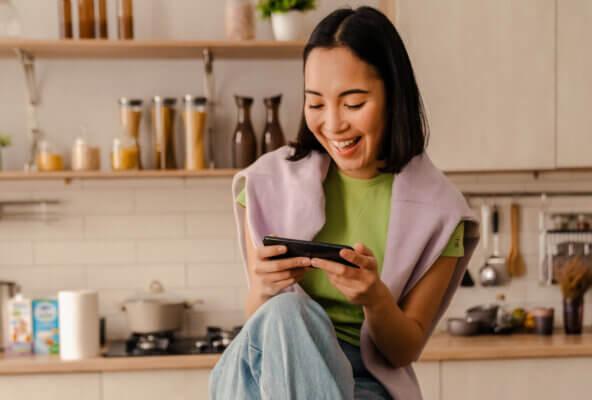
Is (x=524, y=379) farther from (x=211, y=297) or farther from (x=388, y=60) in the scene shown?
(x=388, y=60)

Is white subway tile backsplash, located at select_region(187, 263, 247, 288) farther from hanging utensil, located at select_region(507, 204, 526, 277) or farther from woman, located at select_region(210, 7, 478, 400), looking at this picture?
woman, located at select_region(210, 7, 478, 400)

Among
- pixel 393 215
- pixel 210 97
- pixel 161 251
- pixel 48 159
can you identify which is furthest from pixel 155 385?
pixel 393 215

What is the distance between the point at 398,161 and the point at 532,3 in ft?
5.87

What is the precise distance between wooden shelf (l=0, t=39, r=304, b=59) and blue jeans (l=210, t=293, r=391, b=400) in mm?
1930

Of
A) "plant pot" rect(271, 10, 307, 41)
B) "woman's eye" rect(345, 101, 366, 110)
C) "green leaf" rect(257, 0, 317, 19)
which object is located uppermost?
"green leaf" rect(257, 0, 317, 19)

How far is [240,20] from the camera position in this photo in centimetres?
319

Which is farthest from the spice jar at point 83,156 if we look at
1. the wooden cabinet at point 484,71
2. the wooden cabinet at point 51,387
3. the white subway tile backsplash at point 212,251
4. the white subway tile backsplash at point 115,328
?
the wooden cabinet at point 484,71

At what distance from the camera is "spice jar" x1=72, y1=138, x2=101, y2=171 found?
10.5 ft

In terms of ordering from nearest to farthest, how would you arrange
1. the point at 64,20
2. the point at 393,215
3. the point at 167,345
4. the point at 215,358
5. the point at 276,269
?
the point at 276,269 < the point at 393,215 < the point at 215,358 < the point at 167,345 < the point at 64,20

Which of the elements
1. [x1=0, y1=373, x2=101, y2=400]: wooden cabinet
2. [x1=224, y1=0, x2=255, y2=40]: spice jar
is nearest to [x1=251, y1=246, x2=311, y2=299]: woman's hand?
[x1=0, y1=373, x2=101, y2=400]: wooden cabinet

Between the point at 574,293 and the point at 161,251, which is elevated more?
A: the point at 161,251

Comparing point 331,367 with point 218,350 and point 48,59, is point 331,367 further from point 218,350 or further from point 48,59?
point 48,59

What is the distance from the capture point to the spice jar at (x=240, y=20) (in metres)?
3.18

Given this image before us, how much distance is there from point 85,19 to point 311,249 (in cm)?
212
